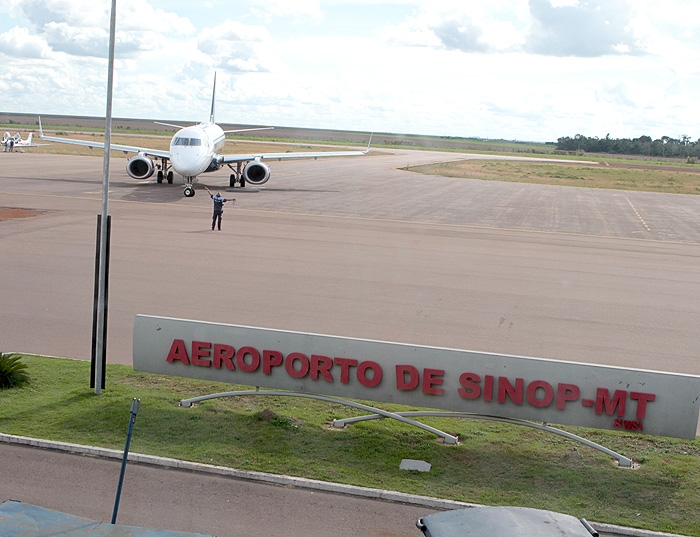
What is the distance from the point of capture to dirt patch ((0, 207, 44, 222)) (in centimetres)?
3422

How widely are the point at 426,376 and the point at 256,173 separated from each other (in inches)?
1554

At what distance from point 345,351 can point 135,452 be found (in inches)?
138

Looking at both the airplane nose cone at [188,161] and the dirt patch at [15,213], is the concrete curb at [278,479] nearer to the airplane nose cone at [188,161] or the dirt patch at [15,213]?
the dirt patch at [15,213]

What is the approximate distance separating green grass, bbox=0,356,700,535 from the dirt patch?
2286cm

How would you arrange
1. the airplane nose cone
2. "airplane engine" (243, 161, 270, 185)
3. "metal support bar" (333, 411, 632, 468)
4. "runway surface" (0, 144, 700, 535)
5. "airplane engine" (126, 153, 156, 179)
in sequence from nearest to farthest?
"metal support bar" (333, 411, 632, 468) < "runway surface" (0, 144, 700, 535) < the airplane nose cone < "airplane engine" (126, 153, 156, 179) < "airplane engine" (243, 161, 270, 185)

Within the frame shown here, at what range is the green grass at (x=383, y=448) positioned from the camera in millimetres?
10250

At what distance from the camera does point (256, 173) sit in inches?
1962

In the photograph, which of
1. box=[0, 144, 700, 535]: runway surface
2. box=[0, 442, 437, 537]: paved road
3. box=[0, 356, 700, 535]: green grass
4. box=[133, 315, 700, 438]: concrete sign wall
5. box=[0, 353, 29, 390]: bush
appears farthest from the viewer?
box=[0, 144, 700, 535]: runway surface

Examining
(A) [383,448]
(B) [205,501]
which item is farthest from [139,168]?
(B) [205,501]

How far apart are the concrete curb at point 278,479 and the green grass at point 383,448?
181mm

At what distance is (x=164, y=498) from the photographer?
9.78 m

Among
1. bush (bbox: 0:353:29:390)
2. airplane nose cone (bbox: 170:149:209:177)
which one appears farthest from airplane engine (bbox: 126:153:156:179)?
bush (bbox: 0:353:29:390)

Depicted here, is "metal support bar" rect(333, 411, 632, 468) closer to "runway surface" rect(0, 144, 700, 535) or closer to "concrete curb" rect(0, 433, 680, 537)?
"concrete curb" rect(0, 433, 680, 537)

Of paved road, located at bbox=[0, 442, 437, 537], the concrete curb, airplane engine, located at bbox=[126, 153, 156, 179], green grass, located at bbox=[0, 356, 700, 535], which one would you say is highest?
airplane engine, located at bbox=[126, 153, 156, 179]
